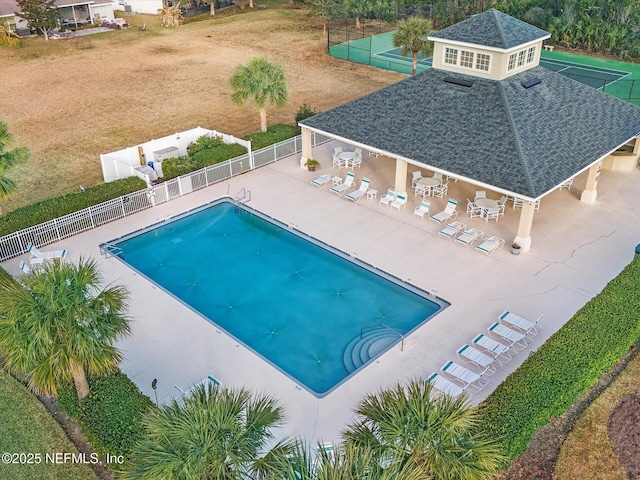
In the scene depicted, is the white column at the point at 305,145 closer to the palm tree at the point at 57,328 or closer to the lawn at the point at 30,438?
the palm tree at the point at 57,328

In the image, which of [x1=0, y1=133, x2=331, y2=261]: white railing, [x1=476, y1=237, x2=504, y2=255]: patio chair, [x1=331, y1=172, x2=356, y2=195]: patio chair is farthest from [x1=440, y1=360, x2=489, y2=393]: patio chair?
[x1=0, y1=133, x2=331, y2=261]: white railing

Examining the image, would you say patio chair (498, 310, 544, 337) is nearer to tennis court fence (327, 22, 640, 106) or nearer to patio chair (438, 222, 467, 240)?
patio chair (438, 222, 467, 240)

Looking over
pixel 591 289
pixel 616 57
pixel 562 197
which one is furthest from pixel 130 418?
pixel 616 57

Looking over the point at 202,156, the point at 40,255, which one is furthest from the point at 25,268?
the point at 202,156

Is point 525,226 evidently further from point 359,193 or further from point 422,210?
point 359,193

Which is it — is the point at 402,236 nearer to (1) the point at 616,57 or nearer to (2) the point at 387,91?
(2) the point at 387,91

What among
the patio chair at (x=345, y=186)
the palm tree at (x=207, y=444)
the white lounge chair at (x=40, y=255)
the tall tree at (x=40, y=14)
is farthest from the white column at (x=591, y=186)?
the tall tree at (x=40, y=14)
